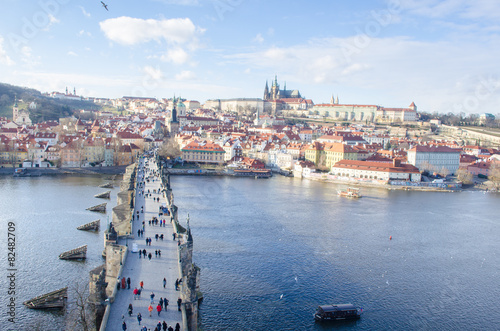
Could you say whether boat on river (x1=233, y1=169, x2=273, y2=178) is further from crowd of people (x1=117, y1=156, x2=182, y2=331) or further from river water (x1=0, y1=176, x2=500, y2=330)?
crowd of people (x1=117, y1=156, x2=182, y2=331)

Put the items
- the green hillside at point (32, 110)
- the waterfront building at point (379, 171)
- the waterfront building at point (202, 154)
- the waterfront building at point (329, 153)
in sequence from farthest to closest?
1. the green hillside at point (32, 110)
2. the waterfront building at point (202, 154)
3. the waterfront building at point (329, 153)
4. the waterfront building at point (379, 171)

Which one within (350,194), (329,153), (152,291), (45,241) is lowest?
(45,241)

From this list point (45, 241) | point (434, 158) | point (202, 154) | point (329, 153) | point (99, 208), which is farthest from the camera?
point (202, 154)

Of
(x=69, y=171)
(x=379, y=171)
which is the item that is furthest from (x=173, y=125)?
(x=379, y=171)

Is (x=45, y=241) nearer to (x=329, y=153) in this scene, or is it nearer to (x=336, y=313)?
(x=336, y=313)

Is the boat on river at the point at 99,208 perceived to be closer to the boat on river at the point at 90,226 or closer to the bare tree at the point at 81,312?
the boat on river at the point at 90,226

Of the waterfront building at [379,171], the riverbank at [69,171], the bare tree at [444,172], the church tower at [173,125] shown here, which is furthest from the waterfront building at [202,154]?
the bare tree at [444,172]
